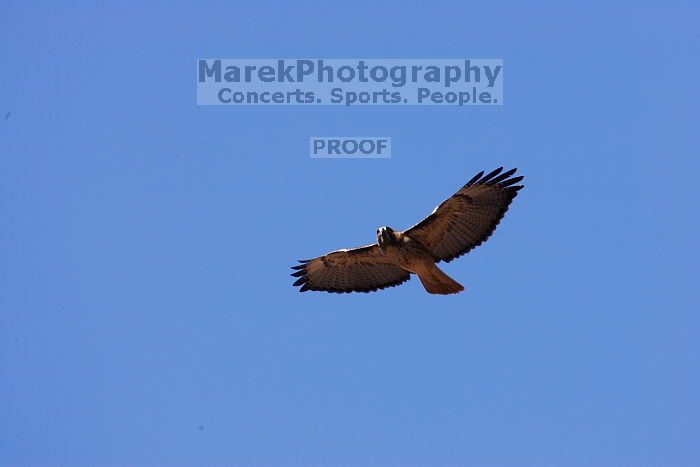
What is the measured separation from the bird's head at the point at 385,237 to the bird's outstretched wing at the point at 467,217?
0.28 meters

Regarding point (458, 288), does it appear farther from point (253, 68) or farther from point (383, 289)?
point (253, 68)

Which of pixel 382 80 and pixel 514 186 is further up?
pixel 382 80

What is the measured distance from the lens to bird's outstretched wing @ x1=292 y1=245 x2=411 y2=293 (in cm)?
2159

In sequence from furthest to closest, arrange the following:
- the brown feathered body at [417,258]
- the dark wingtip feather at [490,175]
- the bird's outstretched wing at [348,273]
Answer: the bird's outstretched wing at [348,273], the dark wingtip feather at [490,175], the brown feathered body at [417,258]

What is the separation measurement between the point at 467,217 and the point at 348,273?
88.5 inches

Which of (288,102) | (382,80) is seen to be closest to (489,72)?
(382,80)

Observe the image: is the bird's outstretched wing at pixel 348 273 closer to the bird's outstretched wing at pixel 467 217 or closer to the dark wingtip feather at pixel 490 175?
the bird's outstretched wing at pixel 467 217

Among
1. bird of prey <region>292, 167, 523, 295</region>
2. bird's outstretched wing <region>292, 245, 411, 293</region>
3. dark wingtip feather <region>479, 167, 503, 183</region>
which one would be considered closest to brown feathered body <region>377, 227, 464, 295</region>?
bird of prey <region>292, 167, 523, 295</region>

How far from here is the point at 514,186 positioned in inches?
813

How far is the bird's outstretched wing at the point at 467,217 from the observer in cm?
2053

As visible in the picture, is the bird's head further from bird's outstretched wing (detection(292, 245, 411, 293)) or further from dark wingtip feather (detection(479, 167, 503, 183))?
dark wingtip feather (detection(479, 167, 503, 183))

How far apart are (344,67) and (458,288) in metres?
3.70

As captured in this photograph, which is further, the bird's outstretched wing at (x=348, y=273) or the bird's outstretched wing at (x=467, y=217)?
the bird's outstretched wing at (x=348, y=273)

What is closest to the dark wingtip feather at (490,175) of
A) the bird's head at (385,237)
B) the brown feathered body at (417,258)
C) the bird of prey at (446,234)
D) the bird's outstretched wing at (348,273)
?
the bird of prey at (446,234)
